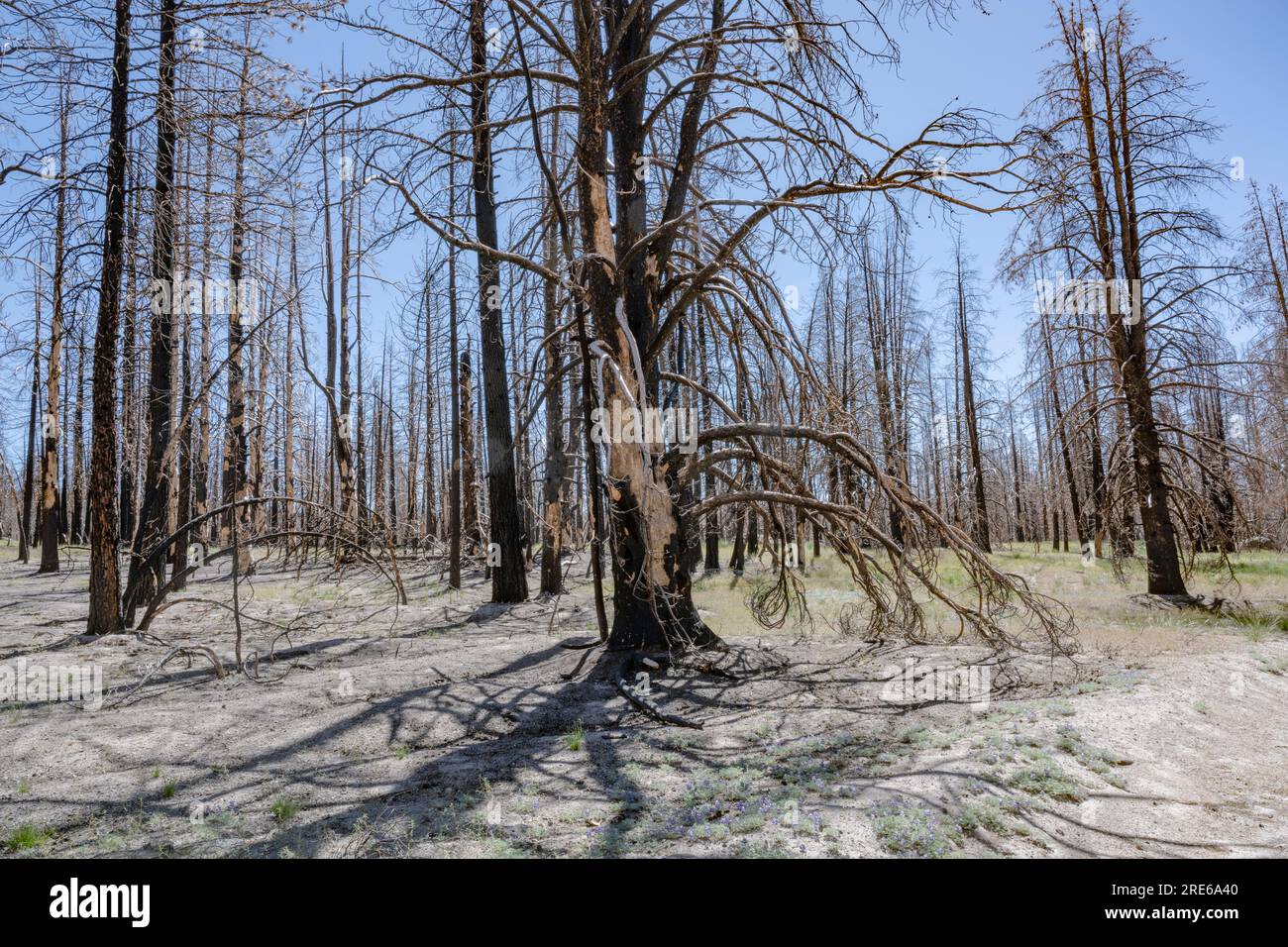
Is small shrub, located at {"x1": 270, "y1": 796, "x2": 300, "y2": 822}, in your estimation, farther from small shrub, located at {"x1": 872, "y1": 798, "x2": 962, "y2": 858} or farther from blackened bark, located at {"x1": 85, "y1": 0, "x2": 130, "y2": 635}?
blackened bark, located at {"x1": 85, "y1": 0, "x2": 130, "y2": 635}

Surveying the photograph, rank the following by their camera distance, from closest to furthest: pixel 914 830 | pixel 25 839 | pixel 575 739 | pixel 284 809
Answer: pixel 914 830 < pixel 25 839 < pixel 284 809 < pixel 575 739

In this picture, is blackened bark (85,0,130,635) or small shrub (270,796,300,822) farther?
blackened bark (85,0,130,635)

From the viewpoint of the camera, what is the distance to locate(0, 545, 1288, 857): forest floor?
342 centimetres

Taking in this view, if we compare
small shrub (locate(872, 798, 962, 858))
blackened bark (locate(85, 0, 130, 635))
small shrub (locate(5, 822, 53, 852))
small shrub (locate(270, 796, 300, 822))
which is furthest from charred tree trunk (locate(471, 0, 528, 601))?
small shrub (locate(872, 798, 962, 858))

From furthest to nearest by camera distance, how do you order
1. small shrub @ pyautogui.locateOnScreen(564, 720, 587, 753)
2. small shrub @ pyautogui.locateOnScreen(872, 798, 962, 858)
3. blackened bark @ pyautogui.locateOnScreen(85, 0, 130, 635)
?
1. blackened bark @ pyautogui.locateOnScreen(85, 0, 130, 635)
2. small shrub @ pyautogui.locateOnScreen(564, 720, 587, 753)
3. small shrub @ pyautogui.locateOnScreen(872, 798, 962, 858)

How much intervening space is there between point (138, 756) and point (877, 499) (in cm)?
663

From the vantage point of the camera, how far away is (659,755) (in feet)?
15.4

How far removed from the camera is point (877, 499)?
24.9 feet

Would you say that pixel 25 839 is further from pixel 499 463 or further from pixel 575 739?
pixel 499 463

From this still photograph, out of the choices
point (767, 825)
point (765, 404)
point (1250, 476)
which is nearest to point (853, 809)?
point (767, 825)

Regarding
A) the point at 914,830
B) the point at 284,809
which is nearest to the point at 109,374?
the point at 284,809

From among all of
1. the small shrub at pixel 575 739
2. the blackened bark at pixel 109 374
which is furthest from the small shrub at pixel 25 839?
the blackened bark at pixel 109 374

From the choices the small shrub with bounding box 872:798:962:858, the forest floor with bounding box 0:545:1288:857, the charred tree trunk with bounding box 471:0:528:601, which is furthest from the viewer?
the charred tree trunk with bounding box 471:0:528:601

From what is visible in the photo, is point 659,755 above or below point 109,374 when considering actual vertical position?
below
